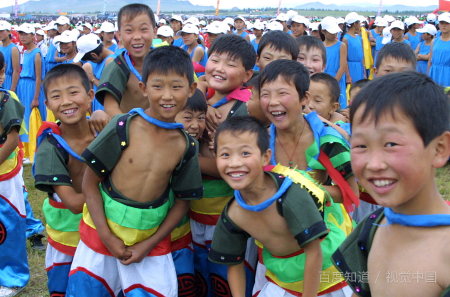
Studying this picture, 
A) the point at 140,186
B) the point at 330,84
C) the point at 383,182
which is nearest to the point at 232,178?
the point at 140,186

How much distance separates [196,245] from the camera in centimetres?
307

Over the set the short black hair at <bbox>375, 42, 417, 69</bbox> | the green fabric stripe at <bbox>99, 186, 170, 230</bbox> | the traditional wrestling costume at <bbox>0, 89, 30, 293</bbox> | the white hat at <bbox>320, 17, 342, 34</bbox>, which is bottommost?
the traditional wrestling costume at <bbox>0, 89, 30, 293</bbox>

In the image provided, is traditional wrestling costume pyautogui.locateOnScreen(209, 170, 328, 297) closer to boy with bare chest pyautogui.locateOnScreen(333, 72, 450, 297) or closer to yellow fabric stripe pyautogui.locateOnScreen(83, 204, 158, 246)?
yellow fabric stripe pyautogui.locateOnScreen(83, 204, 158, 246)

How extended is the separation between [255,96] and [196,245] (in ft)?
3.63

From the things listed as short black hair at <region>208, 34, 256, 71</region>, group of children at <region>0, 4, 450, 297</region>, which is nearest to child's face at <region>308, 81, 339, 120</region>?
group of children at <region>0, 4, 450, 297</region>

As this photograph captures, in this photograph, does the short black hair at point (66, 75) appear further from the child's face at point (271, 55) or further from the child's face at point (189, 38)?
the child's face at point (189, 38)

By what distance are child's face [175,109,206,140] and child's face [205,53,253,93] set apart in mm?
237

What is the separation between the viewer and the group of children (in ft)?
4.55

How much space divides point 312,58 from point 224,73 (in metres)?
1.25

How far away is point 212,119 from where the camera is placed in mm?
2910

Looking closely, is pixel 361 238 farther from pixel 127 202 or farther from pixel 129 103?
pixel 129 103

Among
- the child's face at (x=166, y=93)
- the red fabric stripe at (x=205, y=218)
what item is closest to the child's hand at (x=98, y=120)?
the child's face at (x=166, y=93)

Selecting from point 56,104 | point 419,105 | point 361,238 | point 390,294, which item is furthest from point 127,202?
point 419,105

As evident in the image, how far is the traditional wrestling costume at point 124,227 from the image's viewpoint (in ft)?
7.72
